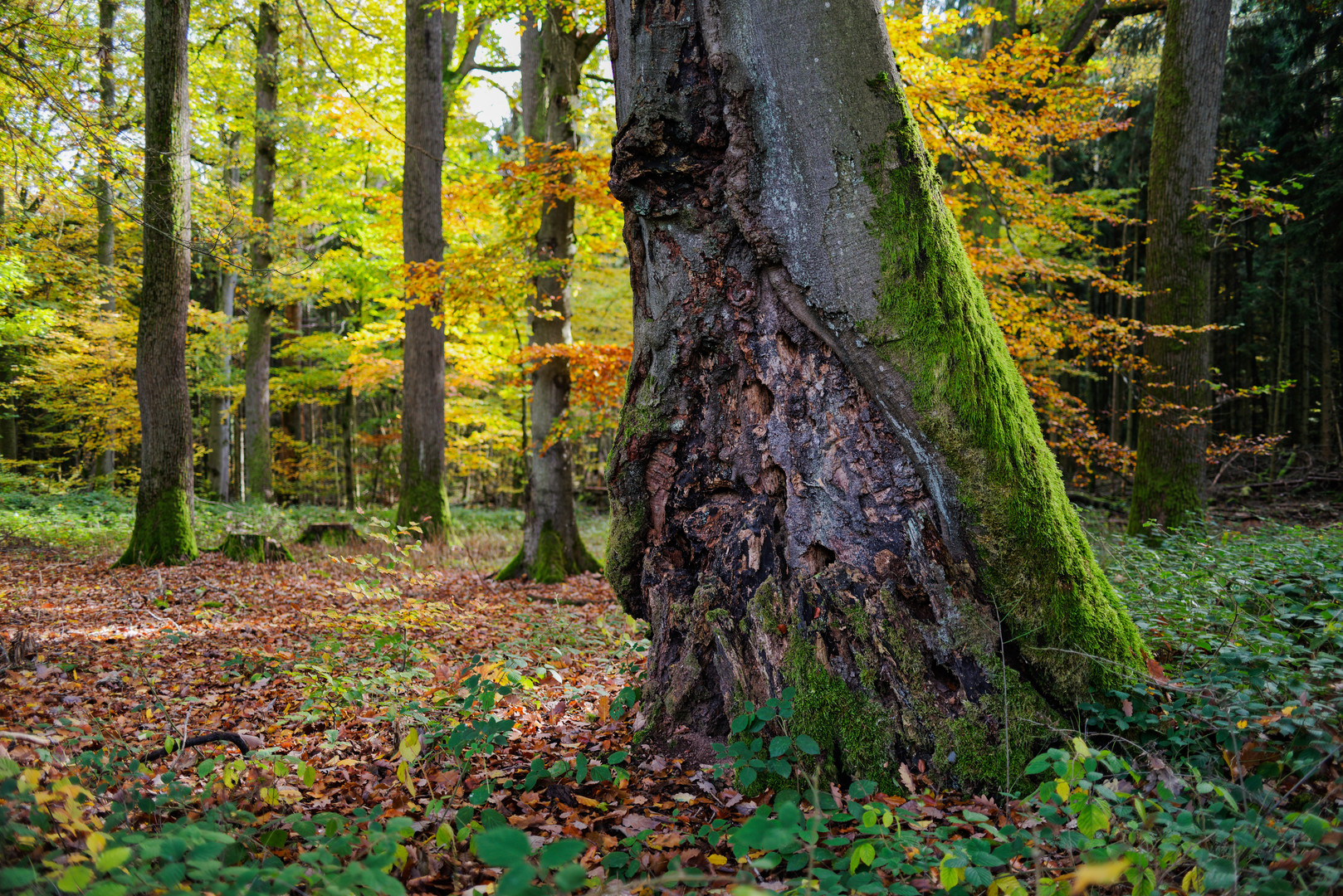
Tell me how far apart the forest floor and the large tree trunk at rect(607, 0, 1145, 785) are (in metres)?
0.26

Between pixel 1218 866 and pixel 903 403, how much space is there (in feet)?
4.98

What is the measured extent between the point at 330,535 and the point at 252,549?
1.62 meters

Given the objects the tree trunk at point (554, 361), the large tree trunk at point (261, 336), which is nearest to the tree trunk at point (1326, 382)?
the tree trunk at point (554, 361)

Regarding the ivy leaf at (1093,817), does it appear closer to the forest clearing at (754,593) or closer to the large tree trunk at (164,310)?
the forest clearing at (754,593)

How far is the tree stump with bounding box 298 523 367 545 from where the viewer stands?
1040cm

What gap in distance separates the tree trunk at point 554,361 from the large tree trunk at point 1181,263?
22.2 feet

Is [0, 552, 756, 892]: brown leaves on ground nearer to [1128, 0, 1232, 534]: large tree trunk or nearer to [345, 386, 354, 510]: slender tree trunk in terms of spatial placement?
[1128, 0, 1232, 534]: large tree trunk

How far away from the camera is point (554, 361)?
867cm

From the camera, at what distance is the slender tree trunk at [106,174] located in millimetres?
7523

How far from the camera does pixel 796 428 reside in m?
2.70

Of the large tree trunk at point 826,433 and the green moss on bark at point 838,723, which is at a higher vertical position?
the large tree trunk at point 826,433

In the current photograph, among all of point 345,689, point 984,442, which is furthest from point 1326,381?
point 345,689

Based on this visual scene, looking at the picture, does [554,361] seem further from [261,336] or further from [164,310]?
[261,336]

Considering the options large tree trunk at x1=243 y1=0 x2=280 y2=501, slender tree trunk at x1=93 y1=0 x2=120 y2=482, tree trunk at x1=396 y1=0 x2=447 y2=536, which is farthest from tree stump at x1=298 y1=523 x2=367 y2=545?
large tree trunk at x1=243 y1=0 x2=280 y2=501
